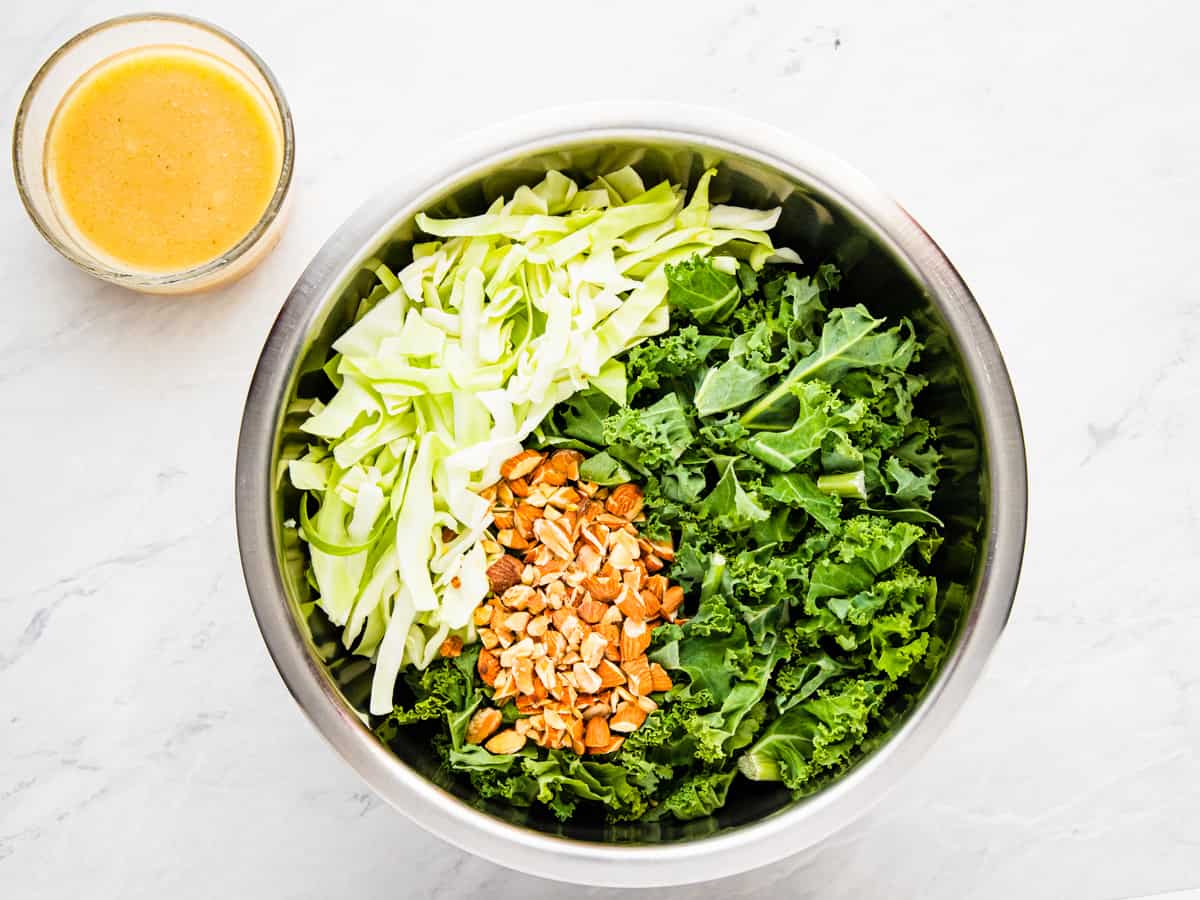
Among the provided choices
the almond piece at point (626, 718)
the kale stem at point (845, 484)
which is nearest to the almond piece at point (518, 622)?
the almond piece at point (626, 718)

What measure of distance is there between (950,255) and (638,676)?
1097 mm

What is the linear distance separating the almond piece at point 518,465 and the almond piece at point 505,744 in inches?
17.7

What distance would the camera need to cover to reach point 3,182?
216 cm

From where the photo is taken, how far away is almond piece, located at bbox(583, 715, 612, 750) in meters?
1.81

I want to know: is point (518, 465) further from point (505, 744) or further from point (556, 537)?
point (505, 744)

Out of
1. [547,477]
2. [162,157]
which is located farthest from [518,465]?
[162,157]

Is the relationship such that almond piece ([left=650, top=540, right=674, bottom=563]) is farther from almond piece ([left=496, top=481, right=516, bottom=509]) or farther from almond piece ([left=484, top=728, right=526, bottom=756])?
almond piece ([left=484, top=728, right=526, bottom=756])

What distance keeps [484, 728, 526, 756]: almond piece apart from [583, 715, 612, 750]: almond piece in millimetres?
113

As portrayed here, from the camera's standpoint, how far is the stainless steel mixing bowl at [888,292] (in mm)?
1702

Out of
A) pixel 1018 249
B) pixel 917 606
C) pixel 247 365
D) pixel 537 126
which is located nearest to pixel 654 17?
pixel 537 126

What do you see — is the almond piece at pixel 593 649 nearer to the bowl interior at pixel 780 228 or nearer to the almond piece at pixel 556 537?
the almond piece at pixel 556 537

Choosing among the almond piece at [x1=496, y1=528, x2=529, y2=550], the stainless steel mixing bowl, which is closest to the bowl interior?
the stainless steel mixing bowl

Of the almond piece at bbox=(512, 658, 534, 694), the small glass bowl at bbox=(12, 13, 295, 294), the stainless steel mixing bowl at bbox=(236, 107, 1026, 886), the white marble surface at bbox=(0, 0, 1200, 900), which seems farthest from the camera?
the white marble surface at bbox=(0, 0, 1200, 900)

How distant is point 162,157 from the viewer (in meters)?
2.04
